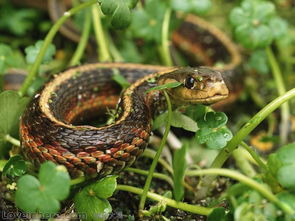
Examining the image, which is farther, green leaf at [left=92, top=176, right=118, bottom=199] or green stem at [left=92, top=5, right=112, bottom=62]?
green stem at [left=92, top=5, right=112, bottom=62]

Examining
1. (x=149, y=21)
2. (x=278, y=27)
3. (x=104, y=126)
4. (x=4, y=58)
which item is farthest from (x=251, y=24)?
(x=4, y=58)

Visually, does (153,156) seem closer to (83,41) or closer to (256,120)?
(256,120)

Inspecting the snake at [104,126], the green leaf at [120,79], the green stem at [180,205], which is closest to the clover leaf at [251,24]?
the snake at [104,126]

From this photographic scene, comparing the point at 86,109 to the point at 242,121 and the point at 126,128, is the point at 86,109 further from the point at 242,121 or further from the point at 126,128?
the point at 242,121

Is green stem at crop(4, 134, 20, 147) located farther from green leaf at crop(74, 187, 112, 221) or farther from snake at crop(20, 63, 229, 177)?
green leaf at crop(74, 187, 112, 221)

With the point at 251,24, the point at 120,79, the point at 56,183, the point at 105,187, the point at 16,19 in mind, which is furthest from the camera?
the point at 16,19

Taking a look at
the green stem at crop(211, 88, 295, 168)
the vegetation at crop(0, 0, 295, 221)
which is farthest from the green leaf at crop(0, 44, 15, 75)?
the green stem at crop(211, 88, 295, 168)

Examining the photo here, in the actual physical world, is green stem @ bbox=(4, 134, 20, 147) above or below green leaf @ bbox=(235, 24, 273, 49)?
below

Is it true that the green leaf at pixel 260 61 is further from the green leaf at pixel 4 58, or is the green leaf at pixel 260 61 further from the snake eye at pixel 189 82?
the green leaf at pixel 4 58
